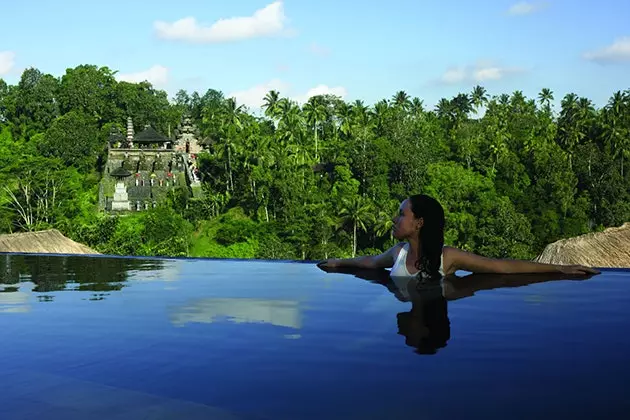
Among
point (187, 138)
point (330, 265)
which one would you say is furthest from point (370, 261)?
point (187, 138)

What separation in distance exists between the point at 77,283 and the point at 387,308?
2.44m

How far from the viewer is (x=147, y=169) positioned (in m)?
63.0

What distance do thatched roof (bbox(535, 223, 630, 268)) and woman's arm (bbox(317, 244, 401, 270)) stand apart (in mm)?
3476

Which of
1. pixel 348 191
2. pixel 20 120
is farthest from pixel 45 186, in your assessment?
pixel 20 120

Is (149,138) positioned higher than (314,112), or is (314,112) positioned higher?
(314,112)

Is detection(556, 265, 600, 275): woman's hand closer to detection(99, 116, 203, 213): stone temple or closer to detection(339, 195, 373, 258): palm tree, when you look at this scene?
detection(339, 195, 373, 258): palm tree

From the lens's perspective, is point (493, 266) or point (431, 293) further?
point (493, 266)

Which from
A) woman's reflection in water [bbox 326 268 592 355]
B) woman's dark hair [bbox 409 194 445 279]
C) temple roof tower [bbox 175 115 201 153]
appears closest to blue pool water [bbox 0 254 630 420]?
woman's reflection in water [bbox 326 268 592 355]

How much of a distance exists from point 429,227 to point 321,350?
5.84 feet

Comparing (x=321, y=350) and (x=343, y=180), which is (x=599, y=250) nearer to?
(x=321, y=350)

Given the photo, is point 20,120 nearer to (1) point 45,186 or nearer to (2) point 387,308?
(1) point 45,186

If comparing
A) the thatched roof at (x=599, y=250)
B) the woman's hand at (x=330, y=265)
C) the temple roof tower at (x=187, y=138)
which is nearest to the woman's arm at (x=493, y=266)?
the woman's hand at (x=330, y=265)

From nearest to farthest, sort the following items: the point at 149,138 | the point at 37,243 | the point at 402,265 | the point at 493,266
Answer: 1. the point at 402,265
2. the point at 493,266
3. the point at 37,243
4. the point at 149,138

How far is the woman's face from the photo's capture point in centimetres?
464
